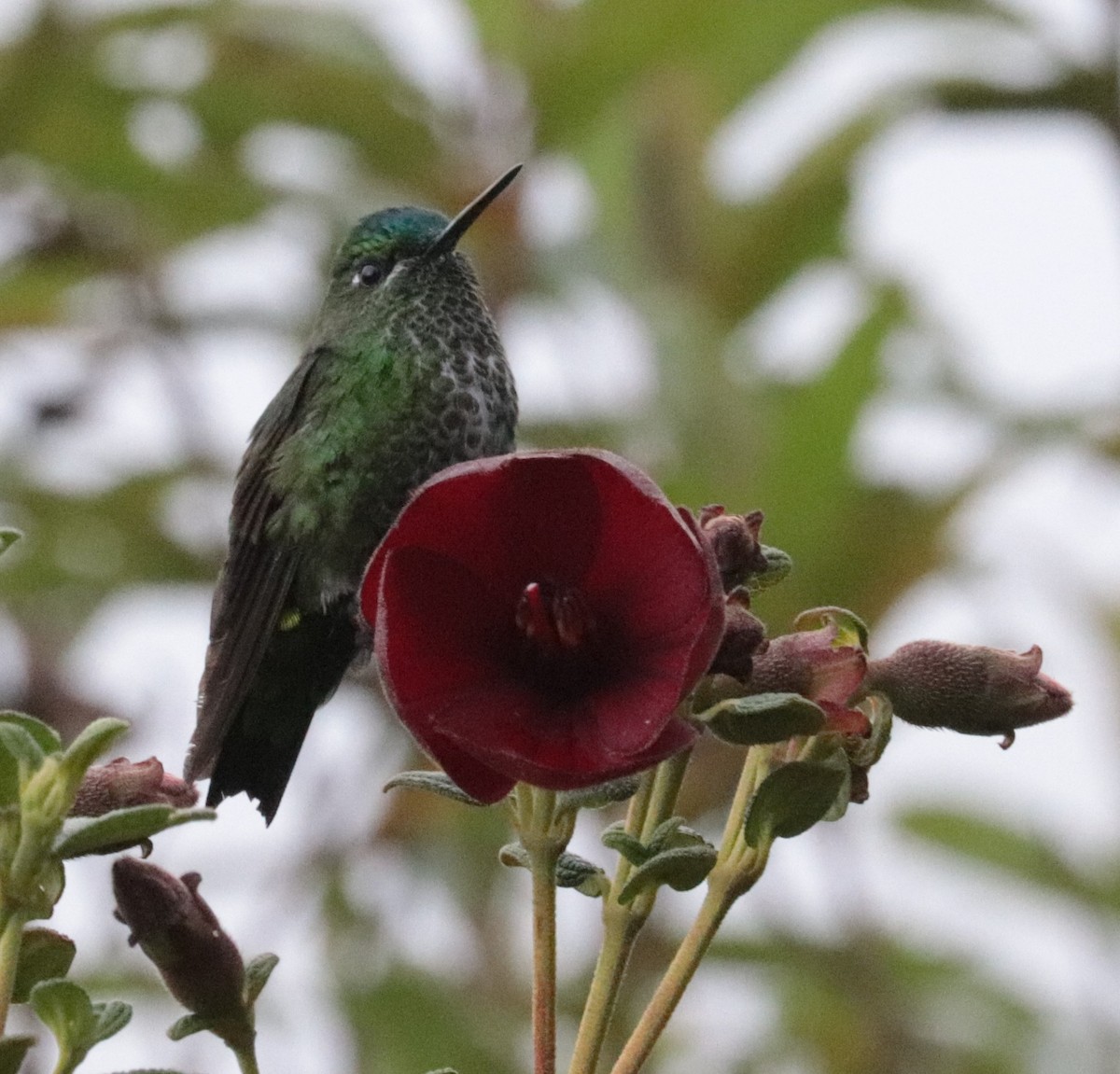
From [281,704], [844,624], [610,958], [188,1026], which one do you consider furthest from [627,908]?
[281,704]

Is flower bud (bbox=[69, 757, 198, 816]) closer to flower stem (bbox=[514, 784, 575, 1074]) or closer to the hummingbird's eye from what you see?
flower stem (bbox=[514, 784, 575, 1074])

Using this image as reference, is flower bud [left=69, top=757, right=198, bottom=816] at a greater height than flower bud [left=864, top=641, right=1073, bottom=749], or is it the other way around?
flower bud [left=864, top=641, right=1073, bottom=749]

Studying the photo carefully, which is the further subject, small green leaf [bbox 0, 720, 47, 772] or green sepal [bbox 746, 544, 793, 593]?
green sepal [bbox 746, 544, 793, 593]

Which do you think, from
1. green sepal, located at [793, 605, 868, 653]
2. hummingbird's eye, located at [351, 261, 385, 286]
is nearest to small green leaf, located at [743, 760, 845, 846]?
green sepal, located at [793, 605, 868, 653]

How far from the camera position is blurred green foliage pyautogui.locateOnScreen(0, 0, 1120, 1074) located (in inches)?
157

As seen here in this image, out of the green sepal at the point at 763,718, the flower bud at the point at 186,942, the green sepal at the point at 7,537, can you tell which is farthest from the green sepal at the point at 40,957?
the green sepal at the point at 763,718

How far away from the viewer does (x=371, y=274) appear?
10.4 feet

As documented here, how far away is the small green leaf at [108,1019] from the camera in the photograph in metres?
1.45

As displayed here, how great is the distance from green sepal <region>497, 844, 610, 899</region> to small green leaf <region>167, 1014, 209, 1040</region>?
272 millimetres

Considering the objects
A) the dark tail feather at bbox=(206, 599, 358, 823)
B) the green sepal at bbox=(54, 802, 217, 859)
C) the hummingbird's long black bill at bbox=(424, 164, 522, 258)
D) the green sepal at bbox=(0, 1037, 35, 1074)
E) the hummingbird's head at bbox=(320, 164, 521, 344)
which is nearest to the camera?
the green sepal at bbox=(0, 1037, 35, 1074)

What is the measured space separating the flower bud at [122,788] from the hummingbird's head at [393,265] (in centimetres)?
152

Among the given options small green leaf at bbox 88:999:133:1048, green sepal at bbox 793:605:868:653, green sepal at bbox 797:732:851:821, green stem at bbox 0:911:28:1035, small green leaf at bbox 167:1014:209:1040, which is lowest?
small green leaf at bbox 167:1014:209:1040

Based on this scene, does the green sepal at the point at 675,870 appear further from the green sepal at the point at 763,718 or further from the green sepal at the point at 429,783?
the green sepal at the point at 429,783

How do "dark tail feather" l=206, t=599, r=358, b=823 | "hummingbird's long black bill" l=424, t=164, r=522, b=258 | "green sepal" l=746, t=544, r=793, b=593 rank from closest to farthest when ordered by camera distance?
"green sepal" l=746, t=544, r=793, b=593, "dark tail feather" l=206, t=599, r=358, b=823, "hummingbird's long black bill" l=424, t=164, r=522, b=258
